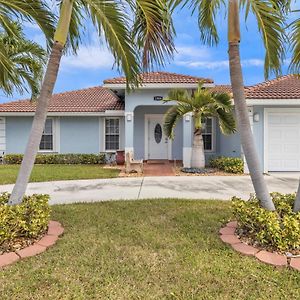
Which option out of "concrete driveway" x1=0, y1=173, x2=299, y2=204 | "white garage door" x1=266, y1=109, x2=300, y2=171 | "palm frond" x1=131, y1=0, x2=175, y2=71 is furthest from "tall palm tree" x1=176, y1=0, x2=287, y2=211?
"white garage door" x1=266, y1=109, x2=300, y2=171

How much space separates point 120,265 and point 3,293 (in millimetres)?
1449

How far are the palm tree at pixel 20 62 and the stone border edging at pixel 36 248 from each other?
3.39 metres

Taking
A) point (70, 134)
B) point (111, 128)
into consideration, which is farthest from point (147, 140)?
point (70, 134)

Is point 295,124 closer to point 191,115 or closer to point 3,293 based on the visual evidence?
point 191,115

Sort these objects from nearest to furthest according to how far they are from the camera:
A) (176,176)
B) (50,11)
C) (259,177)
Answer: (259,177), (50,11), (176,176)

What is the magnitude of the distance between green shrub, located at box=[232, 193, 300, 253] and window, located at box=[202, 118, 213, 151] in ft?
41.1

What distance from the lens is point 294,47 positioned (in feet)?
16.1

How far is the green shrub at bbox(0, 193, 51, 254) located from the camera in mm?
4449

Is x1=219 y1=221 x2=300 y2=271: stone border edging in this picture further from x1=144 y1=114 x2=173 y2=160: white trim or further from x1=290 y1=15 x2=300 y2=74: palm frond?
x1=144 y1=114 x2=173 y2=160: white trim

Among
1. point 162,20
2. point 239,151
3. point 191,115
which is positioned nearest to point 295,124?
point 239,151

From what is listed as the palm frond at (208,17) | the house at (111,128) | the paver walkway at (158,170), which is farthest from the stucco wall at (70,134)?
the palm frond at (208,17)

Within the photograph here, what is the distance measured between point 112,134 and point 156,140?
284cm

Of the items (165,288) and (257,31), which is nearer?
(165,288)

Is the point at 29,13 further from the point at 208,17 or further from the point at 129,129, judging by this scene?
the point at 129,129
